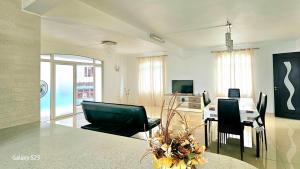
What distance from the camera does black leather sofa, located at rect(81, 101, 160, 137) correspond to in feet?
9.43

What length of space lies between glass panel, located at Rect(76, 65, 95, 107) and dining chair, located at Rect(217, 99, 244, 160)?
18.1ft

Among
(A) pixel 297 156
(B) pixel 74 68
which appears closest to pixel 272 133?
(A) pixel 297 156

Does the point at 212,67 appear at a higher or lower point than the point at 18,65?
higher

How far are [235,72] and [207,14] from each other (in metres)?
3.89

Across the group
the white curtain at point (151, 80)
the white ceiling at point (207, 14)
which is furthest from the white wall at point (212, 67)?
the white ceiling at point (207, 14)

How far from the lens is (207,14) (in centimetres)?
359

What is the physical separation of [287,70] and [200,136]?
4.15 meters

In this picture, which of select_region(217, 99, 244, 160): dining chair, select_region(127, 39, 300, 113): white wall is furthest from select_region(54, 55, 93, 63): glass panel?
select_region(217, 99, 244, 160): dining chair

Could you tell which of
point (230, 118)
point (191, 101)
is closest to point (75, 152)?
point (230, 118)

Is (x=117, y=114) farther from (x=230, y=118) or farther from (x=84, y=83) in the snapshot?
(x=84, y=83)

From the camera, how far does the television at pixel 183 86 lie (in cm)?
762

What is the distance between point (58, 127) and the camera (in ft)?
5.59

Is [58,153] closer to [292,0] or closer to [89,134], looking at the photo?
[89,134]

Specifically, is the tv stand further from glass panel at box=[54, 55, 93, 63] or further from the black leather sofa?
the black leather sofa
